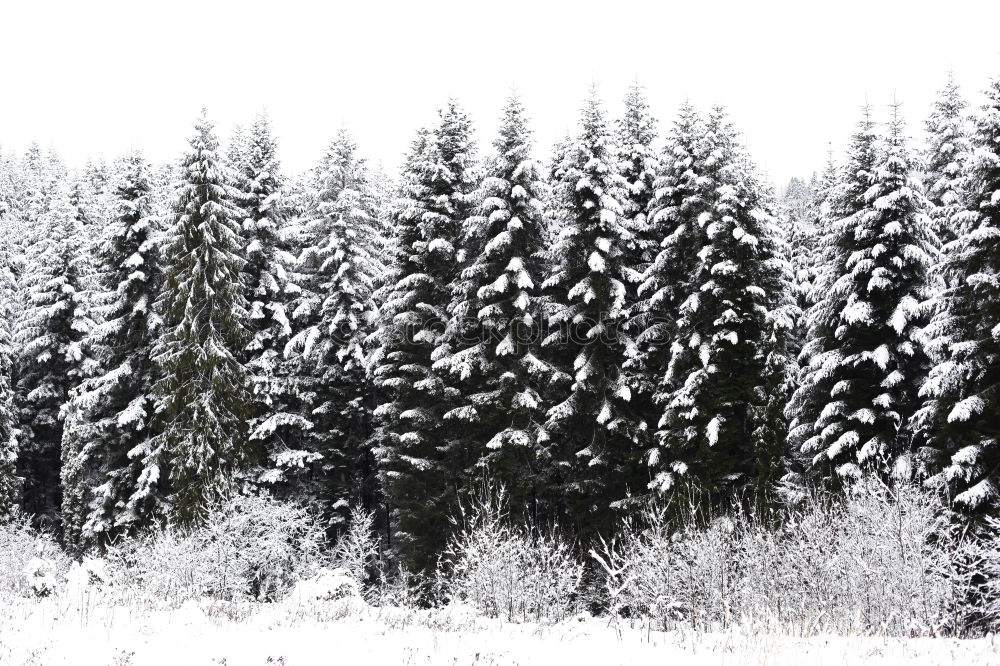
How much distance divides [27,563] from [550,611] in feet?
57.8

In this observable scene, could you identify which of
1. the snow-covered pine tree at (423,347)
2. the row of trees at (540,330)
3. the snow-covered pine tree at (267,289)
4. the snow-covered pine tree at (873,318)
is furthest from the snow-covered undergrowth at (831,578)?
the snow-covered pine tree at (267,289)

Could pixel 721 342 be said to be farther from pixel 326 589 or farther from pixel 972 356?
pixel 326 589

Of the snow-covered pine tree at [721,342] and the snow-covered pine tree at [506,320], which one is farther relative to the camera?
the snow-covered pine tree at [506,320]

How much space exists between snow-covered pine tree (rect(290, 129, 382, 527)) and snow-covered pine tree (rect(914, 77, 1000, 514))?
19.4m

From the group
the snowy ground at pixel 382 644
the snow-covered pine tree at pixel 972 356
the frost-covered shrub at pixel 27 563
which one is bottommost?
the snowy ground at pixel 382 644

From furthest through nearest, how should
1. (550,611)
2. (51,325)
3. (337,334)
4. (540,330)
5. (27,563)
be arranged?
(51,325)
(337,334)
(540,330)
(27,563)
(550,611)

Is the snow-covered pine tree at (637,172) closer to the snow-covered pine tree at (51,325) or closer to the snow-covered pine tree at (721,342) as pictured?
the snow-covered pine tree at (721,342)

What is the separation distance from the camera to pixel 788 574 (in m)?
16.5

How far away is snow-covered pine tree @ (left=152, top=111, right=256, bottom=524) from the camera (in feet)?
93.3

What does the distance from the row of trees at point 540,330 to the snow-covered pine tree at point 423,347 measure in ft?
0.36

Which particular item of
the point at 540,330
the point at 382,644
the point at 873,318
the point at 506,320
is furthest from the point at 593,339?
the point at 382,644

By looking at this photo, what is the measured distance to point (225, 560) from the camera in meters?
17.2

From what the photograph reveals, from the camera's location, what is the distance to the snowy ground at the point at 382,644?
847 centimetres

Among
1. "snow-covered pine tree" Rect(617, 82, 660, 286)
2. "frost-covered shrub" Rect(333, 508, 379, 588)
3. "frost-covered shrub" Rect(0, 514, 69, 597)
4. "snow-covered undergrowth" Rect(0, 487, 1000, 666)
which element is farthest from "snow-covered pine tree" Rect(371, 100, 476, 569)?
"frost-covered shrub" Rect(0, 514, 69, 597)
